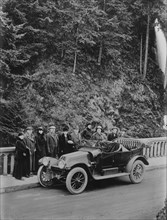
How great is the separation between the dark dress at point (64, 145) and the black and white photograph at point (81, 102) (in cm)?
2

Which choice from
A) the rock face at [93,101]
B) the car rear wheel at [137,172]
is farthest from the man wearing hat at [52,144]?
the car rear wheel at [137,172]

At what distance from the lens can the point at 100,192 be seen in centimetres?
641

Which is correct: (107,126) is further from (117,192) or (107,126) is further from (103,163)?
(117,192)

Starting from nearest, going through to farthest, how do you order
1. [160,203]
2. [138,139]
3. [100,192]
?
[160,203], [100,192], [138,139]

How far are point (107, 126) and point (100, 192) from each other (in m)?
1.27

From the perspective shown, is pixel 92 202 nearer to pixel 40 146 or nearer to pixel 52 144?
pixel 52 144

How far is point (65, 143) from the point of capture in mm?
6832

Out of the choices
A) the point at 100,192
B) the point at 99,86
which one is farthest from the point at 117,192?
the point at 99,86

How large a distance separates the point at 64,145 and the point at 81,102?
0.97 meters

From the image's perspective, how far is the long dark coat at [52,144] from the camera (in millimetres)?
6801

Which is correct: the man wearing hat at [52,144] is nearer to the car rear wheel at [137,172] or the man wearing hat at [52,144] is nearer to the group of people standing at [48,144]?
the group of people standing at [48,144]

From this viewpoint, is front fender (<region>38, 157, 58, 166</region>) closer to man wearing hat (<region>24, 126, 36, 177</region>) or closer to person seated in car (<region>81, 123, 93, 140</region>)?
man wearing hat (<region>24, 126, 36, 177</region>)

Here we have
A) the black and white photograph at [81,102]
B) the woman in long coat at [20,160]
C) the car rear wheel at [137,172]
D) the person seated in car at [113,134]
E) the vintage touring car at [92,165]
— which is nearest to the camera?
the black and white photograph at [81,102]

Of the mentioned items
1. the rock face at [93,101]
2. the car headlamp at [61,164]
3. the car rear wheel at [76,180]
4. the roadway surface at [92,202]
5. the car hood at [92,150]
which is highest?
the rock face at [93,101]
